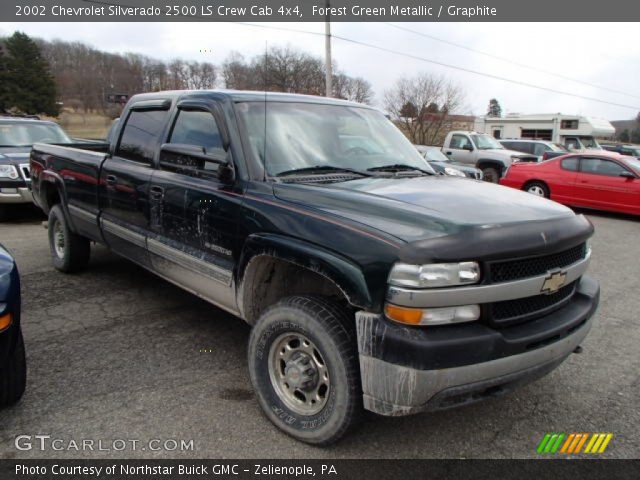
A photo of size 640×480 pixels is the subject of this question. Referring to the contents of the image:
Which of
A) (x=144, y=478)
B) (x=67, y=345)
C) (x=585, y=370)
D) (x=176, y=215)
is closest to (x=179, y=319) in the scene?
(x=67, y=345)

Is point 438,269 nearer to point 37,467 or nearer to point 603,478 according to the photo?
point 603,478

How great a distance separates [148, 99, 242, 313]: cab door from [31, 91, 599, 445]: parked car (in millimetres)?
13

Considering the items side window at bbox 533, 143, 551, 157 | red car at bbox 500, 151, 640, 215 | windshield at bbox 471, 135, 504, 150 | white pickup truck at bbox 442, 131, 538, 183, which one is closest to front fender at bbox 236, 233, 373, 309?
red car at bbox 500, 151, 640, 215

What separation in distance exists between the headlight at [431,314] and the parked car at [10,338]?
6.38 feet

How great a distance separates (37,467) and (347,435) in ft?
5.06

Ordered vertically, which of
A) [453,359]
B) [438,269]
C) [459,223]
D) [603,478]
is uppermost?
[459,223]

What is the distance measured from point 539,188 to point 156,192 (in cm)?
1090

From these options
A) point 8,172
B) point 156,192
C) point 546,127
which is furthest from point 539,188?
point 546,127

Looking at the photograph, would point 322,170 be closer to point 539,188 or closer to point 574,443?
point 574,443

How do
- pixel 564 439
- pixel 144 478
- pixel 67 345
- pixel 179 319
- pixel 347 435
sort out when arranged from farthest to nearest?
pixel 179 319 → pixel 67 345 → pixel 564 439 → pixel 347 435 → pixel 144 478

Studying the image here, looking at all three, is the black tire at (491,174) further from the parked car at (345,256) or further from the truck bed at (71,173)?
the truck bed at (71,173)

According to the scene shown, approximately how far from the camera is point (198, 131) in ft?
11.7

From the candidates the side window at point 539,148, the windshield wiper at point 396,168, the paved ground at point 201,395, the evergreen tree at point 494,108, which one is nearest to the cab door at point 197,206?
the paved ground at point 201,395

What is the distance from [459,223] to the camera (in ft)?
7.58
